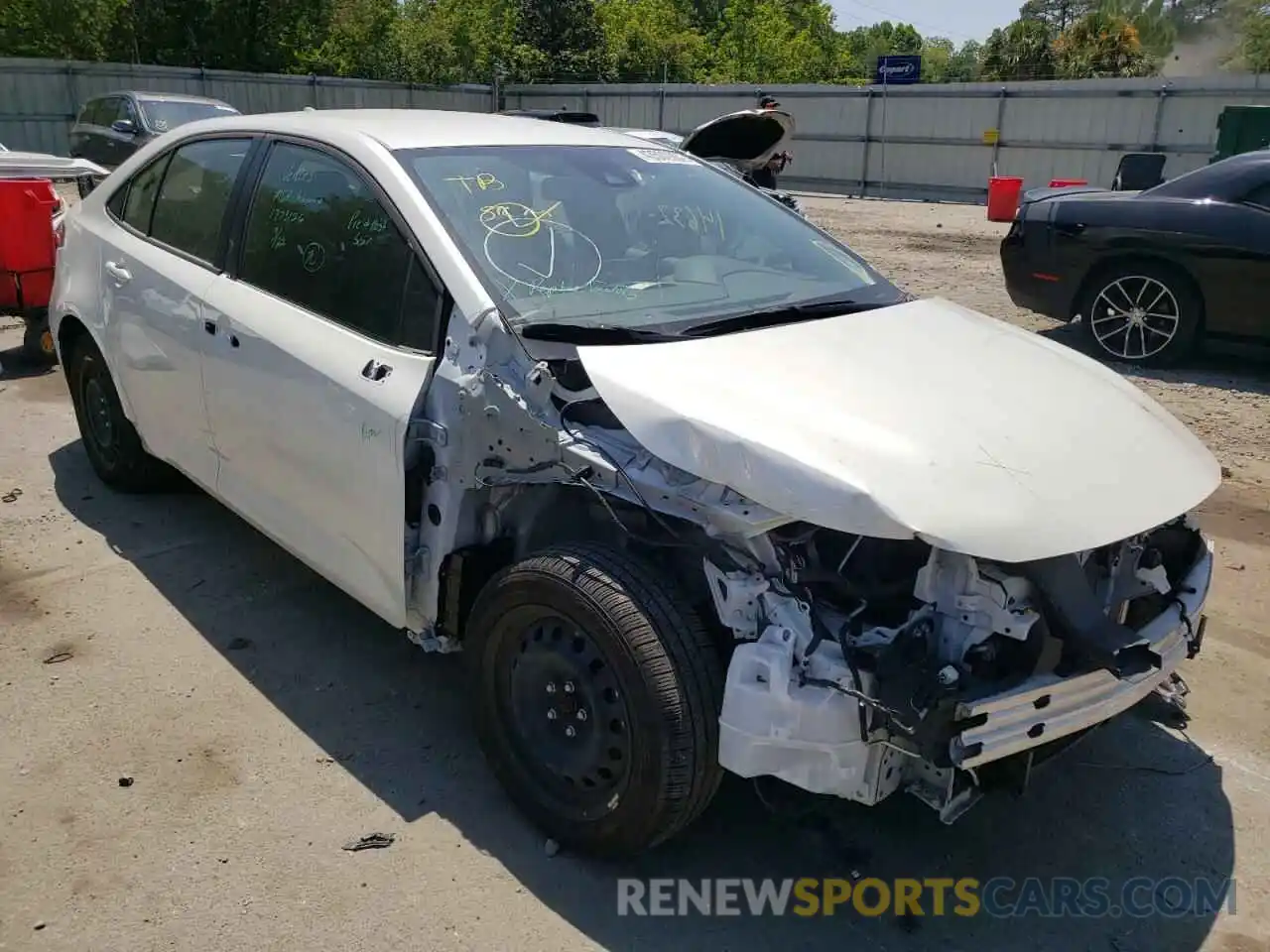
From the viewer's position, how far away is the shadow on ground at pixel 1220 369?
7.37 meters

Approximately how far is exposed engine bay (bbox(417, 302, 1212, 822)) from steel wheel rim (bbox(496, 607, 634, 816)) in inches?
11.7

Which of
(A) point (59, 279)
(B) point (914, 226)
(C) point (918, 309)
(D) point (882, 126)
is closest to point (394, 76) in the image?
(D) point (882, 126)

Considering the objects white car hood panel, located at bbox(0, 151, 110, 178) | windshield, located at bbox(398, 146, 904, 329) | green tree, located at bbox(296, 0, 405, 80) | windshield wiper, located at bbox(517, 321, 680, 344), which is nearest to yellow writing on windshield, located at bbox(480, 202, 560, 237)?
windshield, located at bbox(398, 146, 904, 329)

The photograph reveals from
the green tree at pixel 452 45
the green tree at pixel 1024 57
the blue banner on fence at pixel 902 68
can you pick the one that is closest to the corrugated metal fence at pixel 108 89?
the green tree at pixel 452 45

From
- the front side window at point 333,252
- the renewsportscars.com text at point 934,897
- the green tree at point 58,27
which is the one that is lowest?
the renewsportscars.com text at point 934,897

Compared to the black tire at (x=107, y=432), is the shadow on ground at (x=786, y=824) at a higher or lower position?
lower

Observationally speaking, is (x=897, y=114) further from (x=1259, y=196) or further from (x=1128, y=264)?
(x=1259, y=196)

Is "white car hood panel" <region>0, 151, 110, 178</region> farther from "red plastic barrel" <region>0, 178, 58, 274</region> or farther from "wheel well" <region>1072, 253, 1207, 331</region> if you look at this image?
"wheel well" <region>1072, 253, 1207, 331</region>

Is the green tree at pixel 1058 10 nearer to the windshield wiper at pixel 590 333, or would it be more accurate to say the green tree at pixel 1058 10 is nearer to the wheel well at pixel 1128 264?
the wheel well at pixel 1128 264

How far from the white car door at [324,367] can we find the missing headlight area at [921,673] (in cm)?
109

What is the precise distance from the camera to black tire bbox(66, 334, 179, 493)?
4730 mm

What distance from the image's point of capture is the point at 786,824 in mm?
2959

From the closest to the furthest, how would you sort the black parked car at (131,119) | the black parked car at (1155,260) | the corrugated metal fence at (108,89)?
the black parked car at (1155,260) → the black parked car at (131,119) → the corrugated metal fence at (108,89)

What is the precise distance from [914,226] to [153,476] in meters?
14.7
